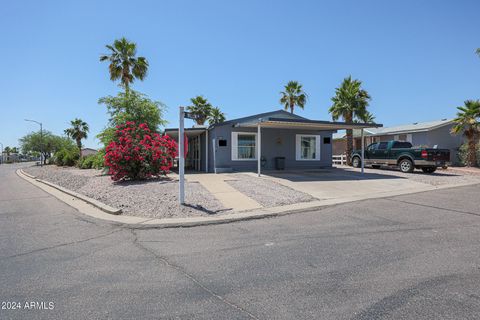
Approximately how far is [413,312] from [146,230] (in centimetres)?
505

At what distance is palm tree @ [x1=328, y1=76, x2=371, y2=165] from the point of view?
2420cm

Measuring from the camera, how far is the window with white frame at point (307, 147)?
19125mm

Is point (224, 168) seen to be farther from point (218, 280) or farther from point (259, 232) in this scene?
point (218, 280)

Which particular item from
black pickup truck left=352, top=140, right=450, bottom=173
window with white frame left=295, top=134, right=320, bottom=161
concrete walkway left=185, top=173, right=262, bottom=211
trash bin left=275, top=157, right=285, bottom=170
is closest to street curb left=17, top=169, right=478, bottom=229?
concrete walkway left=185, top=173, right=262, bottom=211

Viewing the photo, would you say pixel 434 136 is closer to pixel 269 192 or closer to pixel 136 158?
pixel 269 192

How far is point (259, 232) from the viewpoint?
6.02 metres

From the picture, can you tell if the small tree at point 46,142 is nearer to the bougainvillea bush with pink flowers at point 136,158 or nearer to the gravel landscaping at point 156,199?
the bougainvillea bush with pink flowers at point 136,158

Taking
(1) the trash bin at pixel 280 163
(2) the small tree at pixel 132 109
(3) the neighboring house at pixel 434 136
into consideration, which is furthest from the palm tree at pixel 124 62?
(3) the neighboring house at pixel 434 136

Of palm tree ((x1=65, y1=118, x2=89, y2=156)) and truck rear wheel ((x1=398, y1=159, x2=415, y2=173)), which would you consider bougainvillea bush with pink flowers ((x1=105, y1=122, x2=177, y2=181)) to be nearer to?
truck rear wheel ((x1=398, y1=159, x2=415, y2=173))

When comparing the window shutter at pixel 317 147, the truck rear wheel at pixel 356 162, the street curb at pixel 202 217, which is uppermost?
the window shutter at pixel 317 147

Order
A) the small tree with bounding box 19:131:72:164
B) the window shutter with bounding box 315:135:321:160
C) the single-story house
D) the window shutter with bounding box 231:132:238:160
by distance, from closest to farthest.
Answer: the single-story house → the window shutter with bounding box 231:132:238:160 → the window shutter with bounding box 315:135:321:160 → the small tree with bounding box 19:131:72:164

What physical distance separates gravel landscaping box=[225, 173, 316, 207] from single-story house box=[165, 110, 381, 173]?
13.5 feet

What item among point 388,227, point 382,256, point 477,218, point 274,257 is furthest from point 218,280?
point 477,218

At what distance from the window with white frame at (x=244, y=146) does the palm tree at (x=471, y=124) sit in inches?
618
